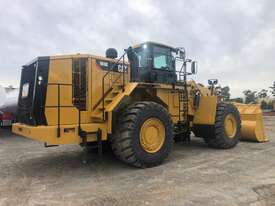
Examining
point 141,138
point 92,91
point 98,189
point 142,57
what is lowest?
point 98,189

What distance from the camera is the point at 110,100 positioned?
23.5 ft

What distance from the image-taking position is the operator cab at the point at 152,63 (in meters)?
7.88

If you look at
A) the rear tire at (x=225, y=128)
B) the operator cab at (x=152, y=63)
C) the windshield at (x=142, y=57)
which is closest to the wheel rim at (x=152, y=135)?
the operator cab at (x=152, y=63)

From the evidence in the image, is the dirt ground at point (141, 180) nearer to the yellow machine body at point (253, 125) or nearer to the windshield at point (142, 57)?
the yellow machine body at point (253, 125)

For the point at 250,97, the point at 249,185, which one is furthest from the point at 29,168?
the point at 250,97

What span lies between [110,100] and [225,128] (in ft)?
13.9

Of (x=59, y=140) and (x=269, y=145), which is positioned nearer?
(x=59, y=140)

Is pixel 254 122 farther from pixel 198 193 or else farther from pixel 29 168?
pixel 29 168

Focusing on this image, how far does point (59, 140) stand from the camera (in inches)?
240

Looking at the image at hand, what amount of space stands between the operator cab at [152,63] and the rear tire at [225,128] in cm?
203

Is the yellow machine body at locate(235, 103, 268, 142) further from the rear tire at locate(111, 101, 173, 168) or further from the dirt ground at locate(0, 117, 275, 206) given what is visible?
the rear tire at locate(111, 101, 173, 168)

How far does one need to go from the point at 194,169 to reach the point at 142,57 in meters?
3.18

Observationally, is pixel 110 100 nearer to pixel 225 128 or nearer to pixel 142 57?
pixel 142 57

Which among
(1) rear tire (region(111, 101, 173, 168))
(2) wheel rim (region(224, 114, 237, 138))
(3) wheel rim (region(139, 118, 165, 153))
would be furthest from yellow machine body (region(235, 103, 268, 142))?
(3) wheel rim (region(139, 118, 165, 153))
